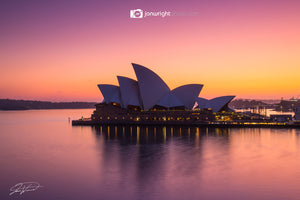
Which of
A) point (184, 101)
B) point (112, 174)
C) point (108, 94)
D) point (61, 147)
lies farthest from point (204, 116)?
point (112, 174)

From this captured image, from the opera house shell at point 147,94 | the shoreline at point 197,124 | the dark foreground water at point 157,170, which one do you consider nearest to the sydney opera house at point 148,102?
the opera house shell at point 147,94

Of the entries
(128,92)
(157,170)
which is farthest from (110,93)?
(157,170)

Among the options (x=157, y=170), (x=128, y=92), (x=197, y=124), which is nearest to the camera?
(x=157, y=170)

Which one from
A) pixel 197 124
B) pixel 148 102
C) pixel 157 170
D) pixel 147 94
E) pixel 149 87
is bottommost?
pixel 157 170

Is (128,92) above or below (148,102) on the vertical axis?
above

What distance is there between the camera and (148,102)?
5953 cm

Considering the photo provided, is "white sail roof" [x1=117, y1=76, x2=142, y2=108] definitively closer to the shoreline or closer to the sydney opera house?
the sydney opera house

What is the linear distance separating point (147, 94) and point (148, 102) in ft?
6.38

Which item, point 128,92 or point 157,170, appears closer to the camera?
point 157,170

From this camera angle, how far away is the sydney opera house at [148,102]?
58.8m

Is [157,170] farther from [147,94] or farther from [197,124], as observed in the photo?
[147,94]

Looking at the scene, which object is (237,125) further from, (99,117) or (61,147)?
(61,147)

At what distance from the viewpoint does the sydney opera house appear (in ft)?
193

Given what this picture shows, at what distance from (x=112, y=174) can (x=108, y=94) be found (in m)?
41.9
